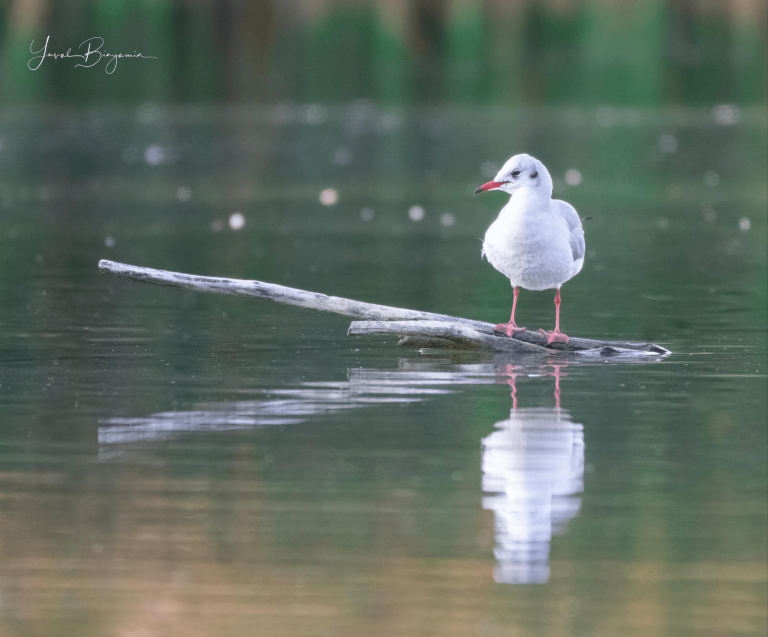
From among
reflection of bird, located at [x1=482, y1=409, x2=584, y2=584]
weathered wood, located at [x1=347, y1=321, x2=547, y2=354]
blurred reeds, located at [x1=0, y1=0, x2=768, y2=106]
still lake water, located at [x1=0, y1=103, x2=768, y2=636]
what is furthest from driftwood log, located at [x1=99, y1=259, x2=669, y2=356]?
blurred reeds, located at [x1=0, y1=0, x2=768, y2=106]

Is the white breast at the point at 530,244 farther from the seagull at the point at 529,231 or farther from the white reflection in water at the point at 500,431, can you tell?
the white reflection in water at the point at 500,431

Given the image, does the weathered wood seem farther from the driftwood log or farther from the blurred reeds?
the blurred reeds

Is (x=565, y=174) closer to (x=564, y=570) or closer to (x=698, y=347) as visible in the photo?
(x=698, y=347)

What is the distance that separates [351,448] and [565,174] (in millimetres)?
23151

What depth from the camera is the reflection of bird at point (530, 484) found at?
270 inches

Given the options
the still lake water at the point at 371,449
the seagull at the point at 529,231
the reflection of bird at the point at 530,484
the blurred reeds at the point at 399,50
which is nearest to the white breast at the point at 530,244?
the seagull at the point at 529,231

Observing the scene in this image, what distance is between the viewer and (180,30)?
229 ft

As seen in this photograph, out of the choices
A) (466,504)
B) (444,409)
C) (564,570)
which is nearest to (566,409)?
(444,409)

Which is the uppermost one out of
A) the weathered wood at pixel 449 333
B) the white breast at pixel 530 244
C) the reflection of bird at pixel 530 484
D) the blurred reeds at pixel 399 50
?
the blurred reeds at pixel 399 50

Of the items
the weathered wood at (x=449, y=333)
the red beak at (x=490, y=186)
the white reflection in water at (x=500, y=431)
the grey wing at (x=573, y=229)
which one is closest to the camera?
the white reflection in water at (x=500, y=431)

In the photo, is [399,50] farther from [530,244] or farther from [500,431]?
[500,431]

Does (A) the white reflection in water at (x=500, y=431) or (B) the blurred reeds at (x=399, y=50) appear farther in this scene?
(B) the blurred reeds at (x=399, y=50)

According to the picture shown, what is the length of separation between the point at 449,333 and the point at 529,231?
0.91 meters

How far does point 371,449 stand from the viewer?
28.6 ft
